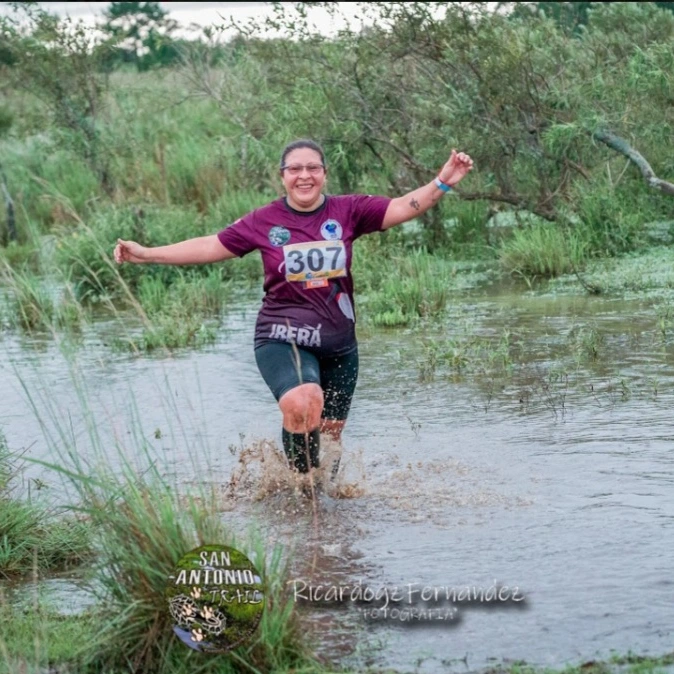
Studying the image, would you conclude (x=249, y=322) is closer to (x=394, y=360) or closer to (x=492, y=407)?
(x=394, y=360)

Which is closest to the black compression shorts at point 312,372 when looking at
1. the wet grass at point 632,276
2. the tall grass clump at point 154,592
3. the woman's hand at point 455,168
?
the woman's hand at point 455,168

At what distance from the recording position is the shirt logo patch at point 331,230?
6.07 meters

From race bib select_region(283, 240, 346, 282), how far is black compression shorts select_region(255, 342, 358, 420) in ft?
1.12

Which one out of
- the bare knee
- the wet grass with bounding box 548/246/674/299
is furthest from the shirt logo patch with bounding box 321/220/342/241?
the wet grass with bounding box 548/246/674/299

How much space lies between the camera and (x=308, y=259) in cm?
603

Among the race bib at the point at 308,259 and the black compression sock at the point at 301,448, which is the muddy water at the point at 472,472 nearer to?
the black compression sock at the point at 301,448

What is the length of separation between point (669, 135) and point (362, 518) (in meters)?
8.23

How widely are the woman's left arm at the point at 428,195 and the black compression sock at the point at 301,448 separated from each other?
1058 mm

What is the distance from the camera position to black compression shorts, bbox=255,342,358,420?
597 cm

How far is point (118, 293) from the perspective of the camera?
1438cm

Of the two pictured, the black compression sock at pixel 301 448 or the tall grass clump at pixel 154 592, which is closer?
the tall grass clump at pixel 154 592

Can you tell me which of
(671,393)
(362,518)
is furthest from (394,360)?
(362,518)

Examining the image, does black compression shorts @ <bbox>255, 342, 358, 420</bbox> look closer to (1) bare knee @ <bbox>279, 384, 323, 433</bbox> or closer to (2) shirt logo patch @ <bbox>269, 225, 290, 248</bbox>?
(1) bare knee @ <bbox>279, 384, 323, 433</bbox>

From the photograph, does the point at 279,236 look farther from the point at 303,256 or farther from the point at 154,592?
the point at 154,592
